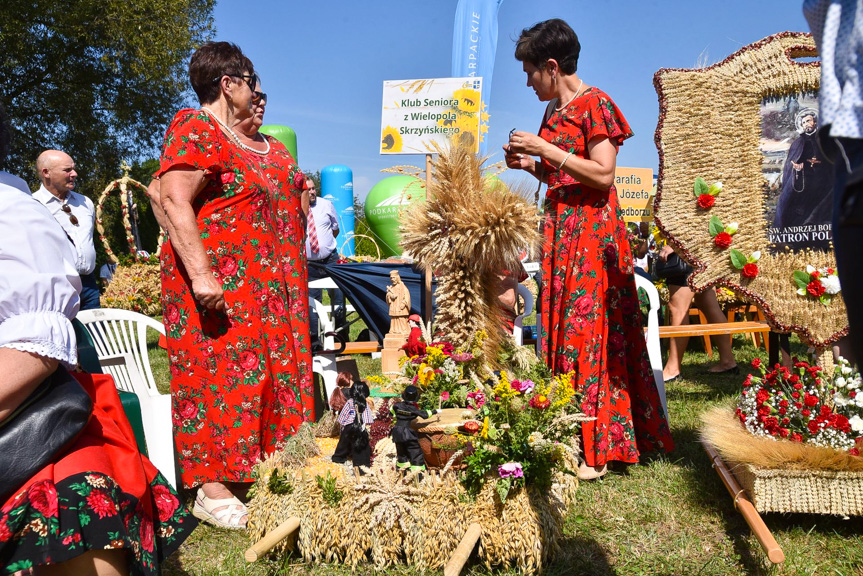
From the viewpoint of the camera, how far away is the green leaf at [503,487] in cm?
235

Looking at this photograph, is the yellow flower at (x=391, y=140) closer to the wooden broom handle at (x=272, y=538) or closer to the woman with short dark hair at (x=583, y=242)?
the woman with short dark hair at (x=583, y=242)

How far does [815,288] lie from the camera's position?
10.2 feet

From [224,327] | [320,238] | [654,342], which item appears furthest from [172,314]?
[320,238]

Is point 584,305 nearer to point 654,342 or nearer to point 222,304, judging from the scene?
point 654,342

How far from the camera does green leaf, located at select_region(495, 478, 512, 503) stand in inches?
92.4

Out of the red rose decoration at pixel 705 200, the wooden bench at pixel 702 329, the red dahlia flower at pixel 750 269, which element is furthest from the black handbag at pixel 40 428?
the wooden bench at pixel 702 329

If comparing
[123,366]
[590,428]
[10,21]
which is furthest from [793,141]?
[10,21]

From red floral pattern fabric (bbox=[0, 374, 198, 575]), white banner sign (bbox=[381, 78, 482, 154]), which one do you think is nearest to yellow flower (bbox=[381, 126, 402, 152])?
white banner sign (bbox=[381, 78, 482, 154])

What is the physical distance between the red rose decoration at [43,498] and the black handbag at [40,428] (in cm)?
4

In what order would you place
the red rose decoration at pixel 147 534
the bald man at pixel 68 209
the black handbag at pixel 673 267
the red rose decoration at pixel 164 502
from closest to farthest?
the red rose decoration at pixel 147 534 < the red rose decoration at pixel 164 502 < the bald man at pixel 68 209 < the black handbag at pixel 673 267

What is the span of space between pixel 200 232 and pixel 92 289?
2874 mm

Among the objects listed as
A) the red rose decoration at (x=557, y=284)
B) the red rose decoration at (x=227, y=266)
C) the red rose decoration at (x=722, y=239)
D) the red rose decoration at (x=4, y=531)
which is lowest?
the red rose decoration at (x=4, y=531)

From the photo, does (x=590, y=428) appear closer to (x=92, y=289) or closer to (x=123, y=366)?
(x=123, y=366)

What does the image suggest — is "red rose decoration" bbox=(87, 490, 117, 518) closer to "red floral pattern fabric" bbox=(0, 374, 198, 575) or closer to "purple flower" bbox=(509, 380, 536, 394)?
"red floral pattern fabric" bbox=(0, 374, 198, 575)
